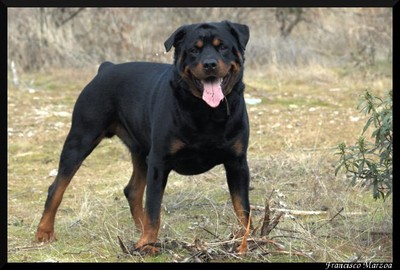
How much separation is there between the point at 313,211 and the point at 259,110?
16.3 ft

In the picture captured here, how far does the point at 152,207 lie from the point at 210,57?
1.02 metres

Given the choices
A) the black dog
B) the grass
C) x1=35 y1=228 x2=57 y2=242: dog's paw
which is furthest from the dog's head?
x1=35 y1=228 x2=57 y2=242: dog's paw

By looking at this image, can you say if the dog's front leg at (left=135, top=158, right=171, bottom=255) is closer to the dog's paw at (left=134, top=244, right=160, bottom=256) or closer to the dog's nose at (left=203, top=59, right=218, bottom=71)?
the dog's paw at (left=134, top=244, right=160, bottom=256)

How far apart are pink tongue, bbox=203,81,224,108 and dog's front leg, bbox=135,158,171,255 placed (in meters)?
0.52

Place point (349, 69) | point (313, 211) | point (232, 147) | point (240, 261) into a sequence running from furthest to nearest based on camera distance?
point (349, 69), point (313, 211), point (232, 147), point (240, 261)

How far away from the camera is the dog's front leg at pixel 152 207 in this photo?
4.53 metres

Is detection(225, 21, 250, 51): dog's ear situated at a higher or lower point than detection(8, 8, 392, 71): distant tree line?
higher

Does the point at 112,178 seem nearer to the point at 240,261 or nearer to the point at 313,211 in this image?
the point at 313,211

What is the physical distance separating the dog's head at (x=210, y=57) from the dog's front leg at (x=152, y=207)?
545 millimetres

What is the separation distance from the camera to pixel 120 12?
1533cm

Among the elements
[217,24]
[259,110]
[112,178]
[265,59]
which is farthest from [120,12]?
[217,24]

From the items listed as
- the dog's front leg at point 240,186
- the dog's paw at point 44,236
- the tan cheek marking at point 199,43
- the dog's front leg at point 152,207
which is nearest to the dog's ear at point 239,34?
the tan cheek marking at point 199,43

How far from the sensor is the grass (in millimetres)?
4645

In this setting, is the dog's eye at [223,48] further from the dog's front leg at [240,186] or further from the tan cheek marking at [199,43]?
the dog's front leg at [240,186]
